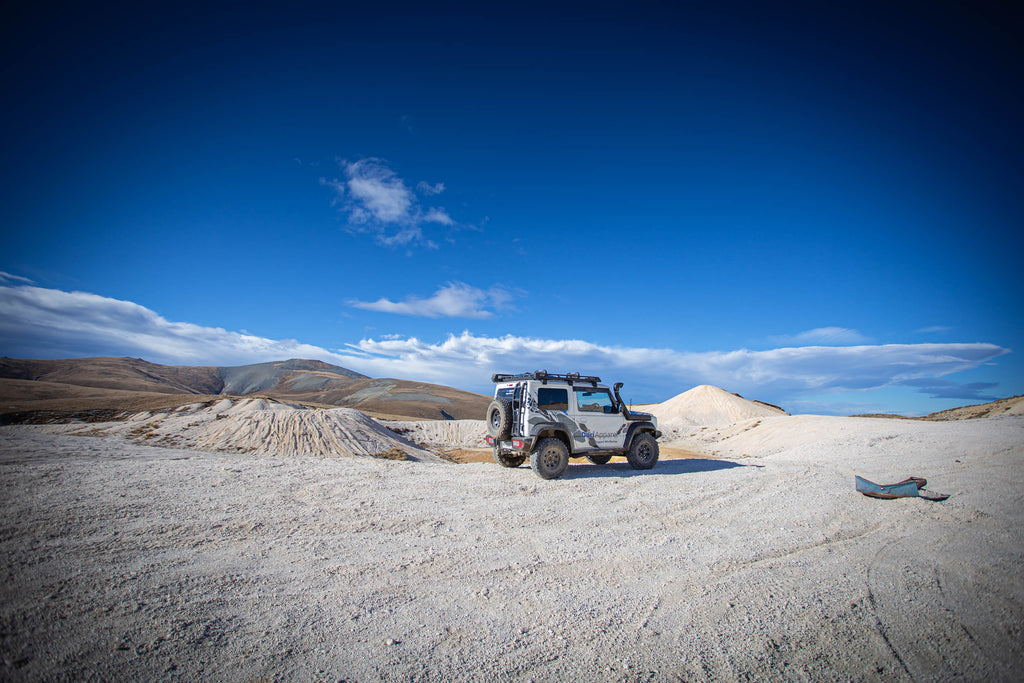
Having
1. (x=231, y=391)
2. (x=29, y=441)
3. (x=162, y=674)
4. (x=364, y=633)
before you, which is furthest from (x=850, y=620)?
(x=231, y=391)

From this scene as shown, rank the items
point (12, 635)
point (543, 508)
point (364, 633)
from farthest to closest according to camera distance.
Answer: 1. point (543, 508)
2. point (364, 633)
3. point (12, 635)

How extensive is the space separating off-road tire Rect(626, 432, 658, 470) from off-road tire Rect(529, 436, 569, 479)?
2.50 meters

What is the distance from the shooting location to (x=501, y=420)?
38.2 feet

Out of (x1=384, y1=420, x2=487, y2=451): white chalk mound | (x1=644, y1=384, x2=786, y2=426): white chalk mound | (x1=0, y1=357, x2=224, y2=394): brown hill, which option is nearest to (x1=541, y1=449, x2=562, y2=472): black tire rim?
(x1=384, y1=420, x2=487, y2=451): white chalk mound

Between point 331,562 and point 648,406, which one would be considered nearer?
point 331,562

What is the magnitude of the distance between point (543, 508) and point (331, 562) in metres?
3.93

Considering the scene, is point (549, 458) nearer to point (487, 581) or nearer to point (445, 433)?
point (487, 581)

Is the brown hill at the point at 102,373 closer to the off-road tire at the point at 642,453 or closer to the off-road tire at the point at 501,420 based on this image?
the off-road tire at the point at 501,420

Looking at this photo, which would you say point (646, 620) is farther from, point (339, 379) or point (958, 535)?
point (339, 379)

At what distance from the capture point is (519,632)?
13.8 feet

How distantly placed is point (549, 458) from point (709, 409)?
113 feet

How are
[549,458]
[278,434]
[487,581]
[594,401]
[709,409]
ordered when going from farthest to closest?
[709,409] < [278,434] < [594,401] < [549,458] < [487,581]

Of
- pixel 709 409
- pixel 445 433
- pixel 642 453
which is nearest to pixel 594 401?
pixel 642 453

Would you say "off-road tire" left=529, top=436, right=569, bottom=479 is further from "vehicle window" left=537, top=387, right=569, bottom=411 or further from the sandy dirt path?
the sandy dirt path
